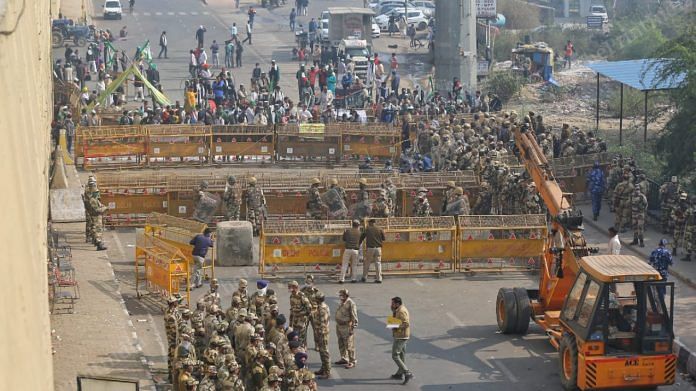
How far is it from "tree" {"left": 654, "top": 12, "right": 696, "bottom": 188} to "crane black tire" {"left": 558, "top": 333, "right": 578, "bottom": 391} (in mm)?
12705

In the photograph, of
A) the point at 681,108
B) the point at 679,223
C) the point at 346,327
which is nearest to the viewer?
the point at 346,327

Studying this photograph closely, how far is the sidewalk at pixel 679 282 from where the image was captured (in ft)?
62.7

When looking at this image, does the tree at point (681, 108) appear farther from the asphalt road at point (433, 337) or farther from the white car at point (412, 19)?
the white car at point (412, 19)

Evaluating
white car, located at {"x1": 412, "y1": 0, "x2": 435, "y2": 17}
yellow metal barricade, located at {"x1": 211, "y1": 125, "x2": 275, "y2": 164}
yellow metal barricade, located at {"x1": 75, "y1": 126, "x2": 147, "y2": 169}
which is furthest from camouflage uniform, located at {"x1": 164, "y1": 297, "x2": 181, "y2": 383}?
white car, located at {"x1": 412, "y1": 0, "x2": 435, "y2": 17}

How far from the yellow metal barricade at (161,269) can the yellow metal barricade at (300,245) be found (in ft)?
6.53

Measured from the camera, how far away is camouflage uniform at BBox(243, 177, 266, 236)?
89.8 ft

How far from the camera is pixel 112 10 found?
218 ft

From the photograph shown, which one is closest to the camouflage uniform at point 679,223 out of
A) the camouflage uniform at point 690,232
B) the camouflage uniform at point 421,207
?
the camouflage uniform at point 690,232

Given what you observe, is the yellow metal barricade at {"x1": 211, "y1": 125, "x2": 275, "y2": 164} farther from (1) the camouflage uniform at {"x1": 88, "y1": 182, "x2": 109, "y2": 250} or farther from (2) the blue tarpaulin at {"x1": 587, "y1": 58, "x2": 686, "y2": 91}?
(2) the blue tarpaulin at {"x1": 587, "y1": 58, "x2": 686, "y2": 91}

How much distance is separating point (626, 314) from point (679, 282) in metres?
7.09

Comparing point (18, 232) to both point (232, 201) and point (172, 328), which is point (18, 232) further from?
point (232, 201)

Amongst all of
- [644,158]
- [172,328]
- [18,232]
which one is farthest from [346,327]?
[644,158]

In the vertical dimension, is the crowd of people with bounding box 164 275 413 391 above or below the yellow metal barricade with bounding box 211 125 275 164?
below

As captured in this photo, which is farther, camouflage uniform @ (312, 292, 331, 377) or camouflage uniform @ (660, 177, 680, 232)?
camouflage uniform @ (660, 177, 680, 232)
